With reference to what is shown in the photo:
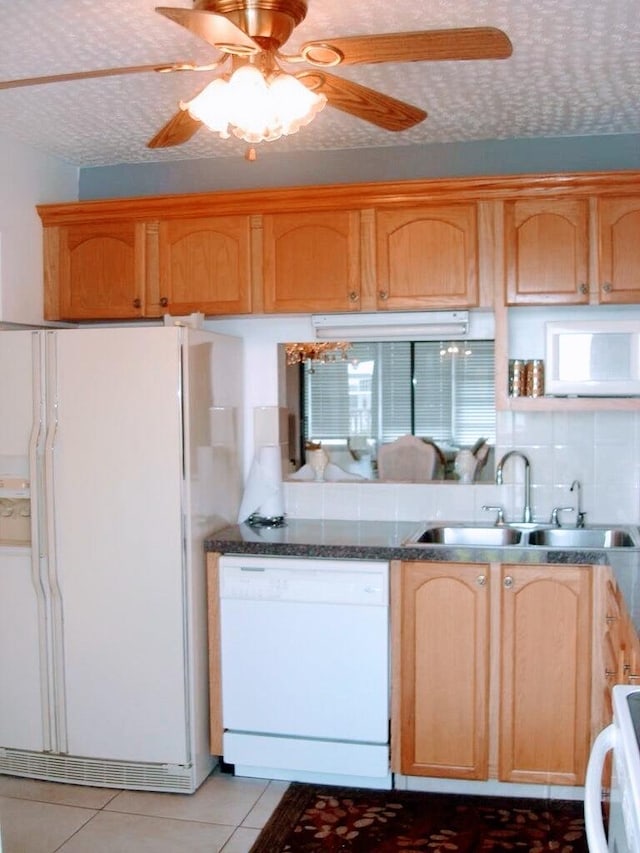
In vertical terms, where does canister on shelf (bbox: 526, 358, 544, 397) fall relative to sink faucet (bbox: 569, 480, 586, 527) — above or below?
above

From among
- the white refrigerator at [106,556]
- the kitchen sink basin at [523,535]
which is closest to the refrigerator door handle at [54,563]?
the white refrigerator at [106,556]

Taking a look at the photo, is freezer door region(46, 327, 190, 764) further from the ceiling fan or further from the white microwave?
the white microwave

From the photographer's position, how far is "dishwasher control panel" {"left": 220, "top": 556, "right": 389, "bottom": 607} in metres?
3.11

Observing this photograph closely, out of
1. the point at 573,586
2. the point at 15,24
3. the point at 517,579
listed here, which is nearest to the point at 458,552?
the point at 517,579

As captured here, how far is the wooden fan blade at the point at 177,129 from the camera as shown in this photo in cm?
221

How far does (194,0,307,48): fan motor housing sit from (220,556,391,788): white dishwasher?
6.05ft

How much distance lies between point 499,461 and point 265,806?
5.37 feet

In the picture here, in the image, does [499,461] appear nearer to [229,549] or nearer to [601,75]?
[229,549]

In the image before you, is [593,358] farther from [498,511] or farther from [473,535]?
[473,535]

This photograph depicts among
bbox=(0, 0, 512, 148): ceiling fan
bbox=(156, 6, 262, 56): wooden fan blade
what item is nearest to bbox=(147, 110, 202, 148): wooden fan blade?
bbox=(0, 0, 512, 148): ceiling fan

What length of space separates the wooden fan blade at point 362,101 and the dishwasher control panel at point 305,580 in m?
1.57

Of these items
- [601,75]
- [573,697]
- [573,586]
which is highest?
[601,75]

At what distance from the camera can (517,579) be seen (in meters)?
3.04

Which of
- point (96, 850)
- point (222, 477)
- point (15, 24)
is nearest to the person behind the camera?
point (15, 24)
